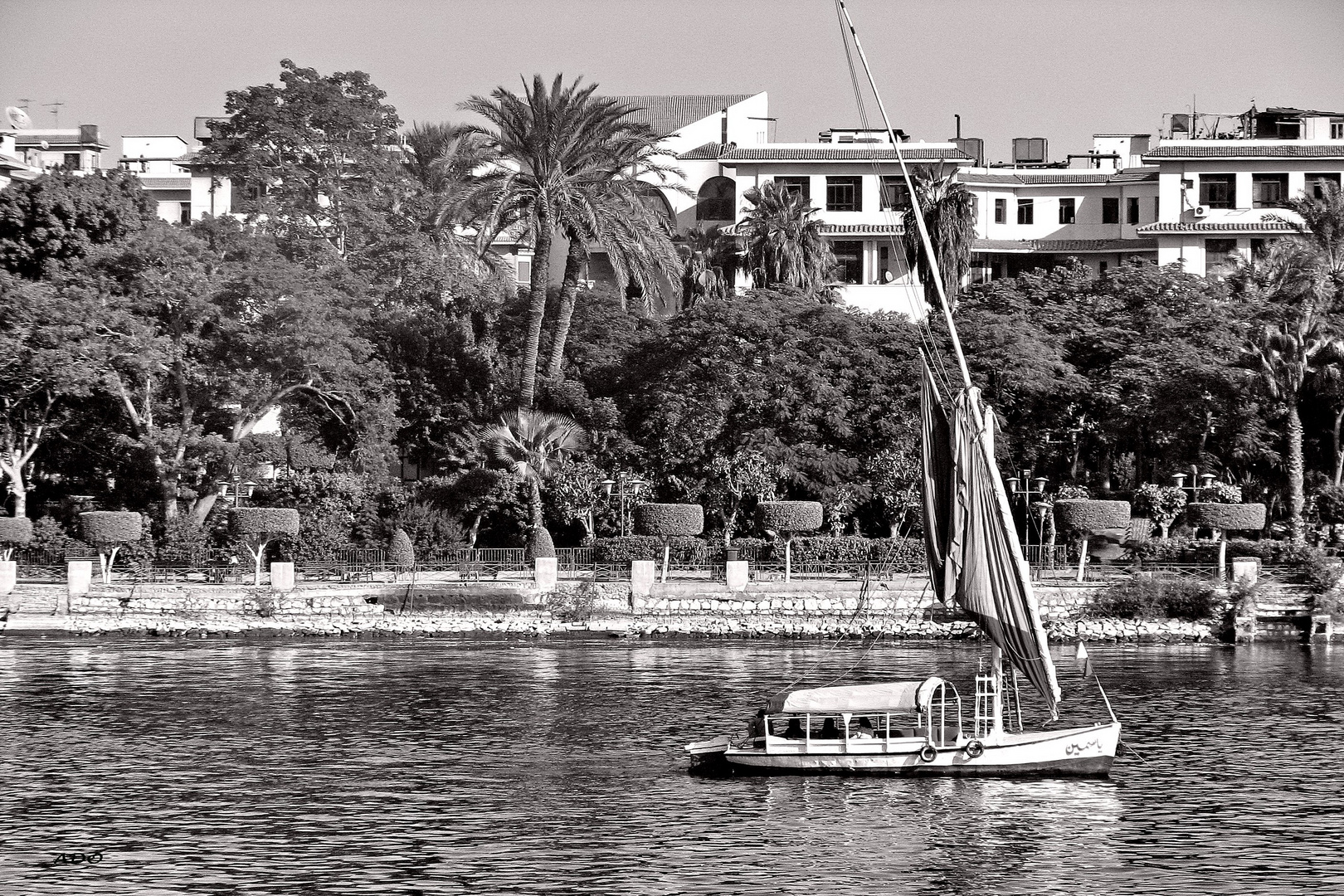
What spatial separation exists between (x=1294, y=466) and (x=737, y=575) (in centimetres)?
2266

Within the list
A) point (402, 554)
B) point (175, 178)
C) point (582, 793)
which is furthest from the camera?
point (175, 178)

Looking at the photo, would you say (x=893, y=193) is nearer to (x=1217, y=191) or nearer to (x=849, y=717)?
(x=1217, y=191)

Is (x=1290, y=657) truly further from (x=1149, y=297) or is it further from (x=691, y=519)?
(x=1149, y=297)

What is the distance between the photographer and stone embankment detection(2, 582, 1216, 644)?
2232 inches

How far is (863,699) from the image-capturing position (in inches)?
1320

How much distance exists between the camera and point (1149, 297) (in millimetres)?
75875

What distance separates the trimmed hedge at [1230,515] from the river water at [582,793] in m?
11.2

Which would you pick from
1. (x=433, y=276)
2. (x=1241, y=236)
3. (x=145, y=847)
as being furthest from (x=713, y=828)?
(x=1241, y=236)

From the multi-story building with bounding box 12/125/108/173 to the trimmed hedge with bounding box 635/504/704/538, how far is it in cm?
6386

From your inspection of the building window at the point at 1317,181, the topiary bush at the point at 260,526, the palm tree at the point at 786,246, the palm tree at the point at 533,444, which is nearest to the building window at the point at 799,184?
the palm tree at the point at 786,246

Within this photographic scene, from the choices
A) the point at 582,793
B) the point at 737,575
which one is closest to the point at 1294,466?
the point at 737,575

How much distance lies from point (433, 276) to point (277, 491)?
57.0 feet

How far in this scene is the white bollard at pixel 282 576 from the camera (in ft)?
193

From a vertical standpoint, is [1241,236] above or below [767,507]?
above
